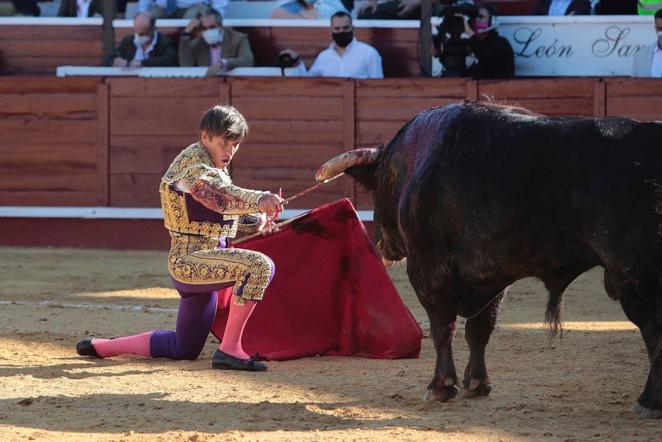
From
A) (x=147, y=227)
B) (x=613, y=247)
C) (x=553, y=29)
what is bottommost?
(x=147, y=227)

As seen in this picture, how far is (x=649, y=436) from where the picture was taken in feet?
12.2

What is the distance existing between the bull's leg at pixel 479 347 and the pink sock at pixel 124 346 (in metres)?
1.44

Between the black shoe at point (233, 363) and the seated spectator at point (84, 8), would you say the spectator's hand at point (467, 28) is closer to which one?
the seated spectator at point (84, 8)

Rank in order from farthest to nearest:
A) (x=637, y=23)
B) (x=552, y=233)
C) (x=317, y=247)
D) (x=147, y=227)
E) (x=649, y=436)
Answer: (x=147, y=227)
(x=637, y=23)
(x=317, y=247)
(x=552, y=233)
(x=649, y=436)

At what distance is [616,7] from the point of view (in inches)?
384

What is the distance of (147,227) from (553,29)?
139 inches

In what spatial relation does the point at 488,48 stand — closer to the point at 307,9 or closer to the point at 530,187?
the point at 307,9

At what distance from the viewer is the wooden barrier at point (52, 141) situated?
1016 cm

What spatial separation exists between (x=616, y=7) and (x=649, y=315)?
6.30 meters

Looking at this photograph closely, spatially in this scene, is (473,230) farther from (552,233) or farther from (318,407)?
(318,407)

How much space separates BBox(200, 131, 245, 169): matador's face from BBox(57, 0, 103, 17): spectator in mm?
6452

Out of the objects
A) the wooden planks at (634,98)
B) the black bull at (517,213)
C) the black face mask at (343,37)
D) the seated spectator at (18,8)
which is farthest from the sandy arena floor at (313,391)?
the seated spectator at (18,8)

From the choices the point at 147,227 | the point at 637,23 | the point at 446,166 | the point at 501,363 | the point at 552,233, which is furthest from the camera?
the point at 147,227

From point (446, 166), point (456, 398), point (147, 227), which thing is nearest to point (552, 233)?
point (446, 166)
